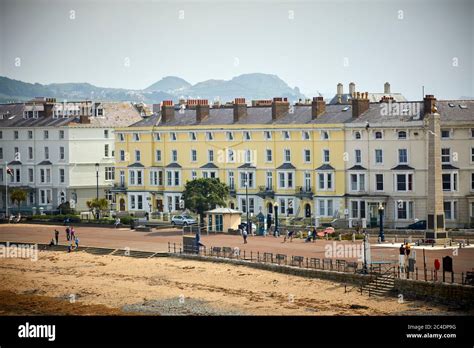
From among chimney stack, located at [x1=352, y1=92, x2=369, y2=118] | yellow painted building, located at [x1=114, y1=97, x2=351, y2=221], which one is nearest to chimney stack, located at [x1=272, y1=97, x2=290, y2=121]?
yellow painted building, located at [x1=114, y1=97, x2=351, y2=221]

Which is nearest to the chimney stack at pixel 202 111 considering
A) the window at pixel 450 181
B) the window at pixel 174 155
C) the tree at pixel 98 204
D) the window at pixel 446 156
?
the window at pixel 174 155

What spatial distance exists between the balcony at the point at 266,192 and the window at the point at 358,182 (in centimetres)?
653

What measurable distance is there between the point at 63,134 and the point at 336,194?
28.9m

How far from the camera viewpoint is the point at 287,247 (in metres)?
78.5

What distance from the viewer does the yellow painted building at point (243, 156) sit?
9319cm

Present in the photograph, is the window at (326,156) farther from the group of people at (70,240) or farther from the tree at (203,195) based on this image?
the group of people at (70,240)

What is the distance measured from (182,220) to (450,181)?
757 inches

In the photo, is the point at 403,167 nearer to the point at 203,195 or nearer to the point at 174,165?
the point at 203,195

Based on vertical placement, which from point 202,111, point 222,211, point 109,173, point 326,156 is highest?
point 202,111

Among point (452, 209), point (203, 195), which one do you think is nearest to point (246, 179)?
point (203, 195)

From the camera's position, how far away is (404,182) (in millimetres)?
88938

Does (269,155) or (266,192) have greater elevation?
(269,155)

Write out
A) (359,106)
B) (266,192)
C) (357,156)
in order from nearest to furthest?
(357,156) < (359,106) < (266,192)

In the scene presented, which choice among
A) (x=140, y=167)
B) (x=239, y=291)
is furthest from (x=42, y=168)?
(x=239, y=291)
